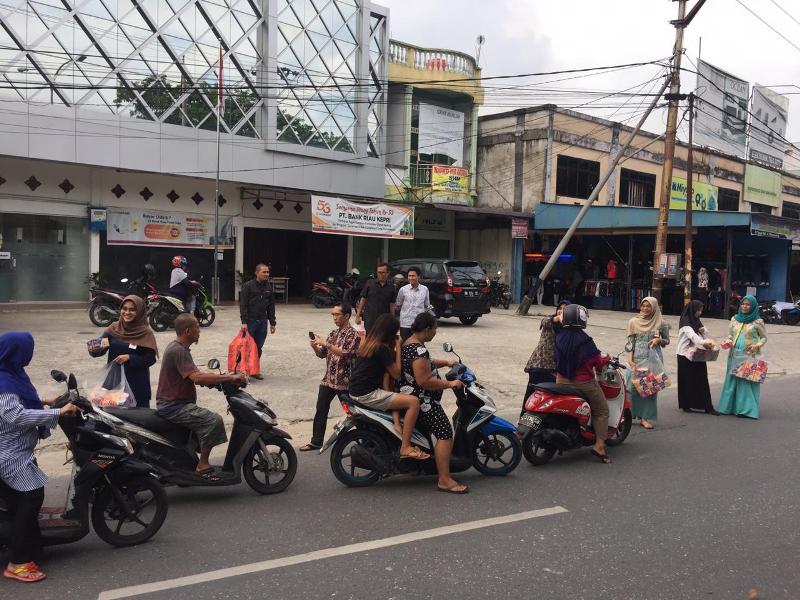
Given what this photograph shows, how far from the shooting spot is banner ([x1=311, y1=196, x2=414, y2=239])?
21.5 metres

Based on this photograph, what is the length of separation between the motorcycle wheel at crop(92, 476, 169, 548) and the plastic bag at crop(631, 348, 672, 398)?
5344mm

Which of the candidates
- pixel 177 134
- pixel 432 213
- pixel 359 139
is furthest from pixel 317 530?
pixel 432 213

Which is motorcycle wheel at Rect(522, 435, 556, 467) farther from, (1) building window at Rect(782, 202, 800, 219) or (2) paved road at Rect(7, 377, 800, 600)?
(1) building window at Rect(782, 202, 800, 219)

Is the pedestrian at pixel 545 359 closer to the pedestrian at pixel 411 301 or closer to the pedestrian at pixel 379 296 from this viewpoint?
the pedestrian at pixel 379 296

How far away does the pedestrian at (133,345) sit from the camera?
5586mm

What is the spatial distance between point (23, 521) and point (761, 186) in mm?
44931

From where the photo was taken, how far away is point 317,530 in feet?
14.9

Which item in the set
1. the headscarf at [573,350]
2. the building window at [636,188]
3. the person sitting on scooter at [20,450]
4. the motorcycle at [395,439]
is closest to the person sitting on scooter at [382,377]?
the motorcycle at [395,439]

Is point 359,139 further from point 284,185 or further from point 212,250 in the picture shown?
point 212,250

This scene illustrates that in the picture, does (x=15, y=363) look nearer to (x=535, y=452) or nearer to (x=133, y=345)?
(x=133, y=345)

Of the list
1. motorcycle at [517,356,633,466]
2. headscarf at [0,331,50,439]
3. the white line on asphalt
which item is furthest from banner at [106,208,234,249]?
the white line on asphalt

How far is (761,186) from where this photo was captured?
41.0 meters

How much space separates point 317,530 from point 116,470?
52.4 inches

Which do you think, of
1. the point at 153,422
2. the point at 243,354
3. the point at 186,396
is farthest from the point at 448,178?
the point at 153,422
